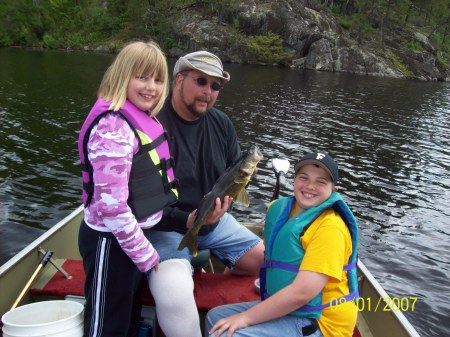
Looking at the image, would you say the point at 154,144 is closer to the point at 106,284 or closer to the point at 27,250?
the point at 106,284

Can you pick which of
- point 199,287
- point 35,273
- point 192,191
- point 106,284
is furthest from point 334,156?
point 106,284

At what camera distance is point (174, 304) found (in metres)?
3.30

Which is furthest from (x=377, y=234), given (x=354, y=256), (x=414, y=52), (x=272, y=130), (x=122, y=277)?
(x=414, y=52)

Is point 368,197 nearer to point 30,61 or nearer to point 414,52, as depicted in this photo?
point 30,61

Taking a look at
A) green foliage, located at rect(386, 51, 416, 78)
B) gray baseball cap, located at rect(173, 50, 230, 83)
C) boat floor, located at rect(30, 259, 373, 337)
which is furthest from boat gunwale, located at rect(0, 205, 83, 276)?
green foliage, located at rect(386, 51, 416, 78)

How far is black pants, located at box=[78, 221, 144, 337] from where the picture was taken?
10.5 ft

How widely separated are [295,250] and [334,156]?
13.3 m

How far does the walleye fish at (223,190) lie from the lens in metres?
3.76

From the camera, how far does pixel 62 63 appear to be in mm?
39438

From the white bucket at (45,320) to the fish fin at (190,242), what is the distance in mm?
951

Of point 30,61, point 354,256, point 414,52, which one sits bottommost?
point 30,61

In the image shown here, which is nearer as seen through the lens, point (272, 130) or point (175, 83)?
point (175, 83)

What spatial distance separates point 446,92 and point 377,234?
3565 cm

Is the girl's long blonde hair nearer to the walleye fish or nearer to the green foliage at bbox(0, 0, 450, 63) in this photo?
the walleye fish
